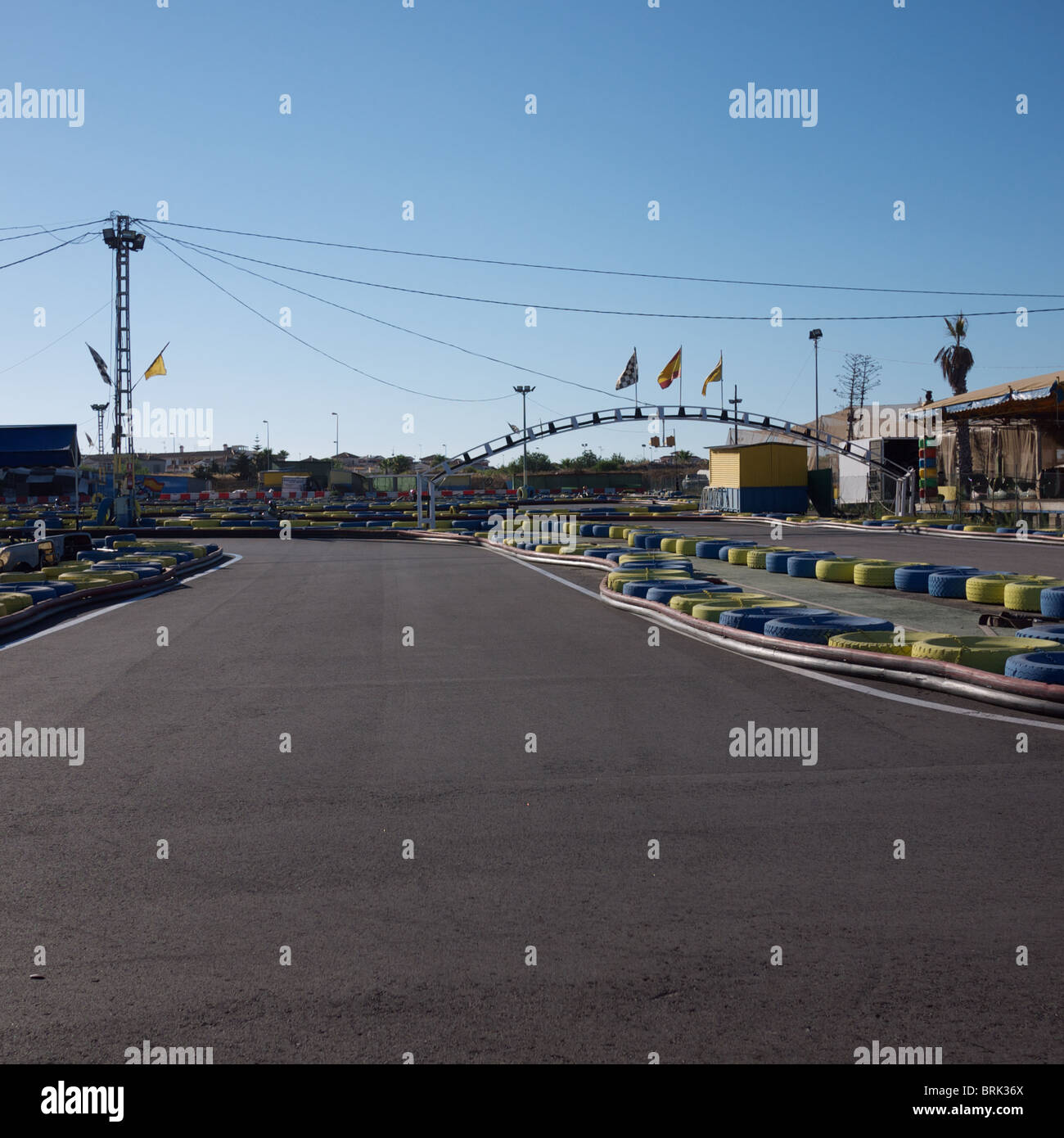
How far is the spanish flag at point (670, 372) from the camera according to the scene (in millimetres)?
46500

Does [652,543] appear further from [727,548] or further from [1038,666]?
[1038,666]

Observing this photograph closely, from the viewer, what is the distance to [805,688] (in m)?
8.91

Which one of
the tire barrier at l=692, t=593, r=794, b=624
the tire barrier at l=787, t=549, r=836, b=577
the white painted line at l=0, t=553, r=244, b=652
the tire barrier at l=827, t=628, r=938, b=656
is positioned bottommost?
the white painted line at l=0, t=553, r=244, b=652

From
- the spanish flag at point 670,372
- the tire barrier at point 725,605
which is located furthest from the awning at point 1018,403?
the tire barrier at point 725,605

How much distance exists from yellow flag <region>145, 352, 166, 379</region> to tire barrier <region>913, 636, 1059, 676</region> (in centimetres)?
3770

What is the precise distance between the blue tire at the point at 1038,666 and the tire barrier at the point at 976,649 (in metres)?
0.16

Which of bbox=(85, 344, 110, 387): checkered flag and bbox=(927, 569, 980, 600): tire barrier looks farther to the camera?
bbox=(85, 344, 110, 387): checkered flag

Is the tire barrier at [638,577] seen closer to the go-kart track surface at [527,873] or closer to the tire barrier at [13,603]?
the go-kart track surface at [527,873]

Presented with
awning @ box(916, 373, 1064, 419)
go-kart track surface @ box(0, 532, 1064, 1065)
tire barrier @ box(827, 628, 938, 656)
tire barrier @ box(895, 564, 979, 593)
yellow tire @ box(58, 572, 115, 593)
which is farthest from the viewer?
awning @ box(916, 373, 1064, 419)

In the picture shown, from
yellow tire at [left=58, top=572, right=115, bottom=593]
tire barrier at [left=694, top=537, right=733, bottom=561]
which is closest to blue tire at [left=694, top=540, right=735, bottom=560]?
tire barrier at [left=694, top=537, right=733, bottom=561]

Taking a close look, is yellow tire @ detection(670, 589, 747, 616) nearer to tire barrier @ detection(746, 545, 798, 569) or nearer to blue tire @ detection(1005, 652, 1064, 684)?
blue tire @ detection(1005, 652, 1064, 684)

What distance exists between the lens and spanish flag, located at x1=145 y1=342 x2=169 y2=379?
41.3 metres
